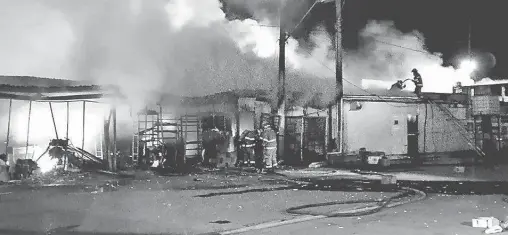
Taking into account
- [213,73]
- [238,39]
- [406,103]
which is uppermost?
[238,39]

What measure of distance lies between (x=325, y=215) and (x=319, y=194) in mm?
2996

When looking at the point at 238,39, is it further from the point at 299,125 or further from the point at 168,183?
the point at 168,183

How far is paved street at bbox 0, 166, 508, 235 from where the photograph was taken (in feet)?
22.0

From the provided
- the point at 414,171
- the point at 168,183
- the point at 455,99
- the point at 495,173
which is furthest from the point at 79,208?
the point at 455,99

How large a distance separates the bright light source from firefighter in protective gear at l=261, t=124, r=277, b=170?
29.1 metres

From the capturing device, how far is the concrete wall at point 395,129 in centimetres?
2245

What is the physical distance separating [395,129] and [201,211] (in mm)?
17141

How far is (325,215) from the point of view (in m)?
7.32

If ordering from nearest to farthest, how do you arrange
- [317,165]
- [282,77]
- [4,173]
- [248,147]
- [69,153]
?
[4,173]
[69,153]
[248,147]
[317,165]
[282,77]

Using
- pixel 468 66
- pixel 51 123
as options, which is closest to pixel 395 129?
pixel 51 123

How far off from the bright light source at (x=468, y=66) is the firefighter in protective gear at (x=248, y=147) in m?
28.0

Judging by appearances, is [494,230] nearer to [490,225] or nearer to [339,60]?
[490,225]

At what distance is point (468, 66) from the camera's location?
39.8m

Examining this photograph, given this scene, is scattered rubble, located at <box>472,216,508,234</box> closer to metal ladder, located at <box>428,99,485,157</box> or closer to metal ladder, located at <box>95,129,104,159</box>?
metal ladder, located at <box>95,129,104,159</box>
